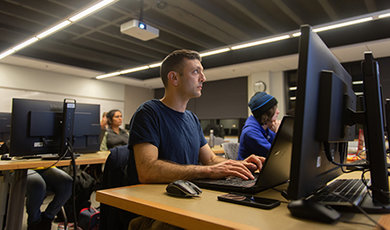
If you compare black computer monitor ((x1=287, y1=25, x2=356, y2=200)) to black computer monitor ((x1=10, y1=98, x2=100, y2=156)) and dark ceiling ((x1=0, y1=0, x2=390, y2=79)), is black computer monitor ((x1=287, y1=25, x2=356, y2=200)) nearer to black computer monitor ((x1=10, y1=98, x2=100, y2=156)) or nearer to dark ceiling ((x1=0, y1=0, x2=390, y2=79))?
black computer monitor ((x1=10, y1=98, x2=100, y2=156))

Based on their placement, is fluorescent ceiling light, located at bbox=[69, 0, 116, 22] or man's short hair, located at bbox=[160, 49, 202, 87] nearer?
man's short hair, located at bbox=[160, 49, 202, 87]

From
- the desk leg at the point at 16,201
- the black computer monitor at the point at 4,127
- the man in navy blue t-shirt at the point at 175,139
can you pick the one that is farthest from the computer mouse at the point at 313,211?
the black computer monitor at the point at 4,127

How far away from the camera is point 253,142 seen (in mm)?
1928

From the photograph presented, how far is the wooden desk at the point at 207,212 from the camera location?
0.57 m

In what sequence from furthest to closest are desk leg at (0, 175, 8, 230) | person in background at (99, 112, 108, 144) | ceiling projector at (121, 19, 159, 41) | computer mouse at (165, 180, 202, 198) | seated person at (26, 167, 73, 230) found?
person in background at (99, 112, 108, 144) < ceiling projector at (121, 19, 159, 41) < seated person at (26, 167, 73, 230) < desk leg at (0, 175, 8, 230) < computer mouse at (165, 180, 202, 198)

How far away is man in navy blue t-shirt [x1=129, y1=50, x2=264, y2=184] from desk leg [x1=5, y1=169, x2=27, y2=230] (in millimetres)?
1102

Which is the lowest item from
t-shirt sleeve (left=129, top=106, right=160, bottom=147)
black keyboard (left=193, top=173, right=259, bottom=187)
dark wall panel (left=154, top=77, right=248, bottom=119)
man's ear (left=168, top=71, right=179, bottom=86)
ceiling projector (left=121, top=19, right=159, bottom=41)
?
black keyboard (left=193, top=173, right=259, bottom=187)

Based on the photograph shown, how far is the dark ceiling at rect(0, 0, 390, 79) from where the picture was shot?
164 inches

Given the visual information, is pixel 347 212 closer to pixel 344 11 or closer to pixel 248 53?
pixel 344 11

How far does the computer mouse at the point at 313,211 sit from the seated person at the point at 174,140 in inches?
17.8

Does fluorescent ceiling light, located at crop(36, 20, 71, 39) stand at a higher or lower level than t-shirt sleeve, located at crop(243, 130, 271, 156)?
higher

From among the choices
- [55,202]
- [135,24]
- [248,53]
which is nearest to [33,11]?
[135,24]

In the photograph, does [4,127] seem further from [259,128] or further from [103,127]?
[259,128]

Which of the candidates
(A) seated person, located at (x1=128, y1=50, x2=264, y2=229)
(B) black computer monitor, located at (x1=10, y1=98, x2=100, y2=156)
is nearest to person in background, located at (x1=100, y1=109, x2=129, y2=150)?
(B) black computer monitor, located at (x1=10, y1=98, x2=100, y2=156)
